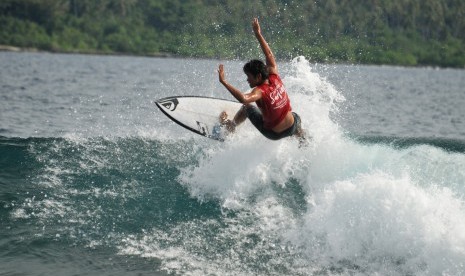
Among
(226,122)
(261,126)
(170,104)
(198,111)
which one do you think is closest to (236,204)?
(261,126)

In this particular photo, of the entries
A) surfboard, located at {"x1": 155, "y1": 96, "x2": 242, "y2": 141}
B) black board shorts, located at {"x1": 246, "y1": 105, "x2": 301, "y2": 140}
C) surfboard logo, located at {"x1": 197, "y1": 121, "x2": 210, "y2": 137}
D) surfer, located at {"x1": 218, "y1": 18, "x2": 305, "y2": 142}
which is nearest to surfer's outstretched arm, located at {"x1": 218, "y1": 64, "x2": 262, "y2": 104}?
surfer, located at {"x1": 218, "y1": 18, "x2": 305, "y2": 142}

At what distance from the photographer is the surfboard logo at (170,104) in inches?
486

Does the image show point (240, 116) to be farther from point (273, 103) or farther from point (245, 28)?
point (245, 28)

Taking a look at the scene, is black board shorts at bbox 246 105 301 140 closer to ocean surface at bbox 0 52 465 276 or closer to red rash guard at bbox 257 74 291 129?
red rash guard at bbox 257 74 291 129

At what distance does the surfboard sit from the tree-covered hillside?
49.8 ft

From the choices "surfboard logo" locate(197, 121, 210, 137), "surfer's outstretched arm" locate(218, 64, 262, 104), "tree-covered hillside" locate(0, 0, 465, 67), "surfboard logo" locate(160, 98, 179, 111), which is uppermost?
"tree-covered hillside" locate(0, 0, 465, 67)

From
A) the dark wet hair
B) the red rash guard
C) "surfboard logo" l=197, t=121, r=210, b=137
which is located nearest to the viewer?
the dark wet hair

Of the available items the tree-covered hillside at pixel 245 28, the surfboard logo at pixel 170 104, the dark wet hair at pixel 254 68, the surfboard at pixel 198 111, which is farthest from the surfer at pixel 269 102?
the tree-covered hillside at pixel 245 28

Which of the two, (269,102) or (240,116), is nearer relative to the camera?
(269,102)

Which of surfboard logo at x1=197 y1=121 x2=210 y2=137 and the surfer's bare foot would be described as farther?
surfboard logo at x1=197 y1=121 x2=210 y2=137

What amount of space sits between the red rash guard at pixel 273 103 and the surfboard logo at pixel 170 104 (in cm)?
227

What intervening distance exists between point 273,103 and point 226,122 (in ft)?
5.58

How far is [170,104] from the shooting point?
1241 cm

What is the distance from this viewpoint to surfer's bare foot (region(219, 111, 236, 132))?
11.7m
